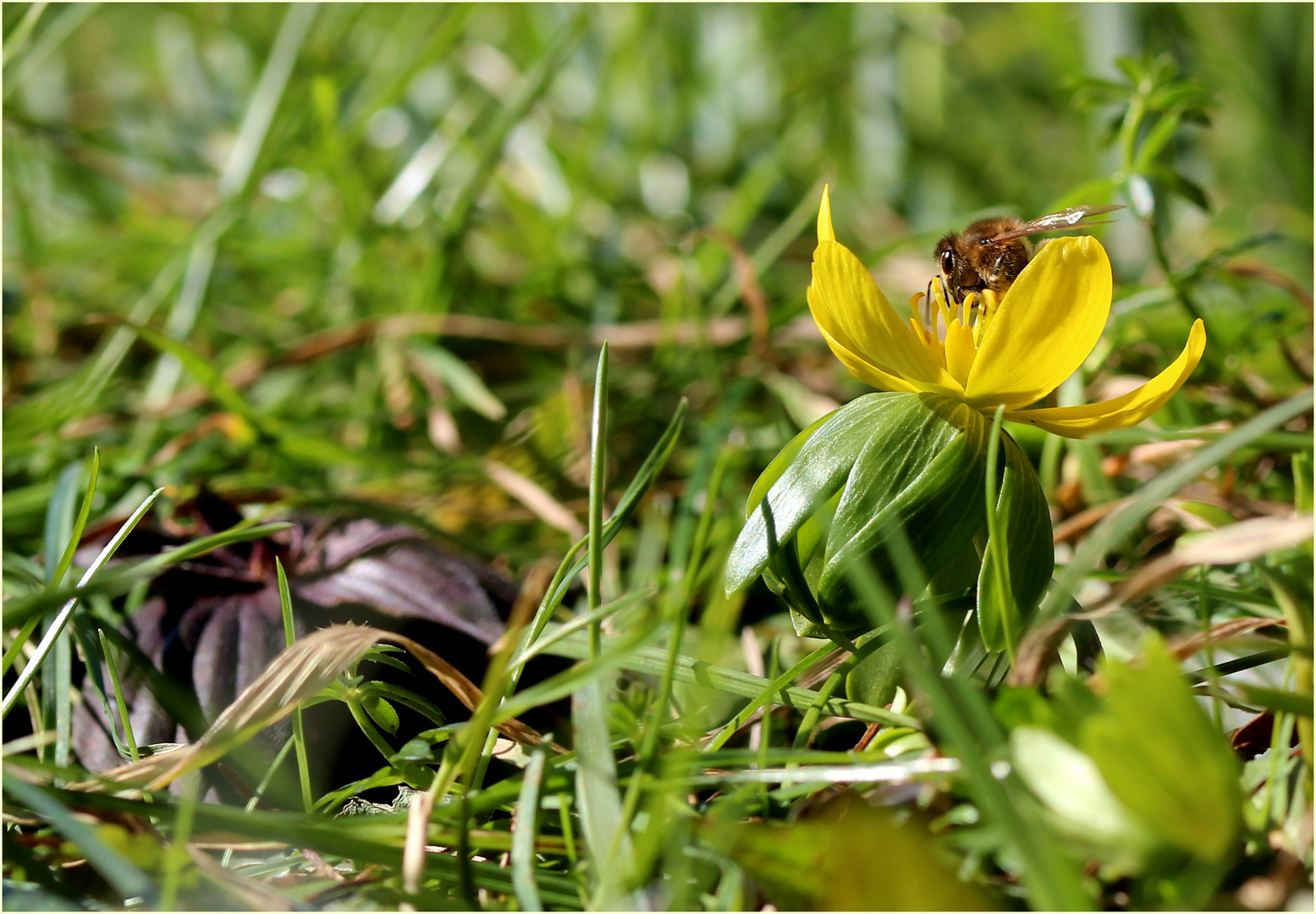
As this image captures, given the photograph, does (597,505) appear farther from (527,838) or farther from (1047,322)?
(1047,322)

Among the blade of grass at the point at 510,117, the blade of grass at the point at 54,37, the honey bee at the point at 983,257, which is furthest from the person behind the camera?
the blade of grass at the point at 510,117

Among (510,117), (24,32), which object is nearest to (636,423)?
(510,117)

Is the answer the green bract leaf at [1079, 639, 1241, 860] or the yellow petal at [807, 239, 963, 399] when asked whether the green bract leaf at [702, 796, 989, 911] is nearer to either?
the green bract leaf at [1079, 639, 1241, 860]

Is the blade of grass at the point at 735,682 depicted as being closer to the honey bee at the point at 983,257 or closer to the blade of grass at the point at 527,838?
the blade of grass at the point at 527,838

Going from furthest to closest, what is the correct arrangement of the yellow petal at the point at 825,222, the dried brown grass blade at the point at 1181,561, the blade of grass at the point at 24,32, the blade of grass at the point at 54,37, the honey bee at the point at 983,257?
the blade of grass at the point at 54,37 < the blade of grass at the point at 24,32 < the honey bee at the point at 983,257 < the yellow petal at the point at 825,222 < the dried brown grass blade at the point at 1181,561

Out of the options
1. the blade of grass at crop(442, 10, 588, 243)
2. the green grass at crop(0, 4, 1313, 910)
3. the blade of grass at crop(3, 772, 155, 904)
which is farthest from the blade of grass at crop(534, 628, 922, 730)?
the blade of grass at crop(442, 10, 588, 243)

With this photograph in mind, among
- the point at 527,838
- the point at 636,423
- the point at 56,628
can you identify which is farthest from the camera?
the point at 636,423

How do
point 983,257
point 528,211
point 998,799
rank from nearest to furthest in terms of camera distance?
1. point 998,799
2. point 983,257
3. point 528,211

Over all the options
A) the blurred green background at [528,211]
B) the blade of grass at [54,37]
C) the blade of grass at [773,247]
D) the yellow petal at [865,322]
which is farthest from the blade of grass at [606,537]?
the blade of grass at [54,37]

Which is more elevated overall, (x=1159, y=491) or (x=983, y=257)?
(x=983, y=257)
